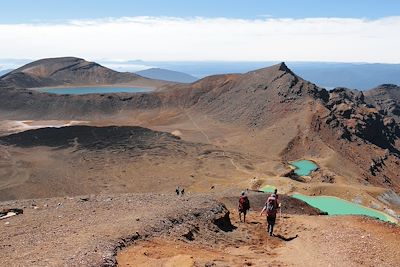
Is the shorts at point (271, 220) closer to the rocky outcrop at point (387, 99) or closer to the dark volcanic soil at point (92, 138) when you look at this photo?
the dark volcanic soil at point (92, 138)

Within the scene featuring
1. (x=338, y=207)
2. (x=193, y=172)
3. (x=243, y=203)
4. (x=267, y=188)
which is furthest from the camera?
(x=193, y=172)

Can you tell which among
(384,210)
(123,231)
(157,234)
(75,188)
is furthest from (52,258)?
(75,188)

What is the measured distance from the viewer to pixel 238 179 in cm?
5544

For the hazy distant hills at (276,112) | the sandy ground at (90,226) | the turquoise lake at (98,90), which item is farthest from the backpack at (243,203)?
A: the turquoise lake at (98,90)

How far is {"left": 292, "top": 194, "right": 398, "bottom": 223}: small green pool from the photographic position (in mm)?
39034

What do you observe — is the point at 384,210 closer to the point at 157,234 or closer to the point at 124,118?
the point at 157,234

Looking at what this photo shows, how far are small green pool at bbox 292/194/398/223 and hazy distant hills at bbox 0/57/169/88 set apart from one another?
119 meters

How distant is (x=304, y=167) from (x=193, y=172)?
1461cm

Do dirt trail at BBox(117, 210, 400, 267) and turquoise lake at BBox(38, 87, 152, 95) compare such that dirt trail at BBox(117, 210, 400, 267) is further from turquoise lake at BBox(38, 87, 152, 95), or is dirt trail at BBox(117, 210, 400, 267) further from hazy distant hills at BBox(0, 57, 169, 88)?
hazy distant hills at BBox(0, 57, 169, 88)

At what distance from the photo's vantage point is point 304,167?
62.8 metres

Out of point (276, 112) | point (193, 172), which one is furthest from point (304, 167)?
point (276, 112)

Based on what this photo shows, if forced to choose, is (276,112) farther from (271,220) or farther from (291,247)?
(291,247)

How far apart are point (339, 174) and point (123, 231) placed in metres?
47.3

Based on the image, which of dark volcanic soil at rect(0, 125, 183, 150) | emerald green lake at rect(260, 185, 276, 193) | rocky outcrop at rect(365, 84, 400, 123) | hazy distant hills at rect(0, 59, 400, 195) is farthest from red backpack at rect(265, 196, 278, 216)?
rocky outcrop at rect(365, 84, 400, 123)
